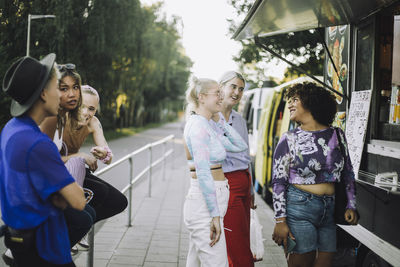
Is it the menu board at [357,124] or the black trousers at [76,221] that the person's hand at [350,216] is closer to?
the menu board at [357,124]

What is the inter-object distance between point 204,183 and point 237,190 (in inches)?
35.9

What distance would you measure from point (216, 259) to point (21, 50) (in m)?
2.32

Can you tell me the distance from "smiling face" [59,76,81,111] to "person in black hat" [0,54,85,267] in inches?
22.5

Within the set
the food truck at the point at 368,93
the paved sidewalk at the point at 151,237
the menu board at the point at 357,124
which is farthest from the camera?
the paved sidewalk at the point at 151,237

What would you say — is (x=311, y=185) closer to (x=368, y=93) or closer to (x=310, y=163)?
(x=310, y=163)

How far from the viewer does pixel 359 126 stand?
4.15 metres

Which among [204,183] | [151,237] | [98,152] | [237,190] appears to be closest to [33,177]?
[98,152]

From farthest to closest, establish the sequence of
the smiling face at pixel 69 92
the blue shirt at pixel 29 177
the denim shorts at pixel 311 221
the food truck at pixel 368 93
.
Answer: the food truck at pixel 368 93 < the denim shorts at pixel 311 221 < the smiling face at pixel 69 92 < the blue shirt at pixel 29 177

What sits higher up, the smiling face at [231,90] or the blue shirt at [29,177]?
the smiling face at [231,90]

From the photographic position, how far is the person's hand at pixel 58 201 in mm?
1957

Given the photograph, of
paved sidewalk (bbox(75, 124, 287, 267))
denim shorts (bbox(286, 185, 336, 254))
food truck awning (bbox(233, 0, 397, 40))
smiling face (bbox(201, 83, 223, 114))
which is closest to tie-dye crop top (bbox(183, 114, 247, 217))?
smiling face (bbox(201, 83, 223, 114))

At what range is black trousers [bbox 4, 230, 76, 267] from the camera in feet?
6.40

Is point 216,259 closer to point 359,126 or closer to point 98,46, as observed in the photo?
point 359,126

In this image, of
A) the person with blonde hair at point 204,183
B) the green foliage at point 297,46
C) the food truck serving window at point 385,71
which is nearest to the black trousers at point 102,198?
the person with blonde hair at point 204,183
